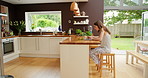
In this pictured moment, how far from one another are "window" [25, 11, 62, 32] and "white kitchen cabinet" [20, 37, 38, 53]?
0.82m

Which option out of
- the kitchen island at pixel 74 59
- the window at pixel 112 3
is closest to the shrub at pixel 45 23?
the window at pixel 112 3

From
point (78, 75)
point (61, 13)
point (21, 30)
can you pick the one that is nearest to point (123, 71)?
point (78, 75)

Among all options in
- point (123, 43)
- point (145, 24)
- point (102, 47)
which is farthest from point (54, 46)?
point (123, 43)

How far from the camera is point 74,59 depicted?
7.61 ft

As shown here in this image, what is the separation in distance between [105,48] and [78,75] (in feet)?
3.14

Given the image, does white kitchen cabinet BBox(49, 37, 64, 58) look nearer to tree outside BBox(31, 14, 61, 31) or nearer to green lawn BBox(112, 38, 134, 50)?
tree outside BBox(31, 14, 61, 31)

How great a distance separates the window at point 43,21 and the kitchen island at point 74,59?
327 centimetres

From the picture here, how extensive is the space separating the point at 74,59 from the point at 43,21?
12.4 ft

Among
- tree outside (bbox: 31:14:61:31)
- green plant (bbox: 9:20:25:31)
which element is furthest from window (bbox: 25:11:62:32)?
green plant (bbox: 9:20:25:31)

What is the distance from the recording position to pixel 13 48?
4.52 metres

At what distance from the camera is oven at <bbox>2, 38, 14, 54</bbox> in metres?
4.02

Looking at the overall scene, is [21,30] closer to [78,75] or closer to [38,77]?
[38,77]

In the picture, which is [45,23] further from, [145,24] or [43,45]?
[145,24]

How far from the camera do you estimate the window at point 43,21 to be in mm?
5480
